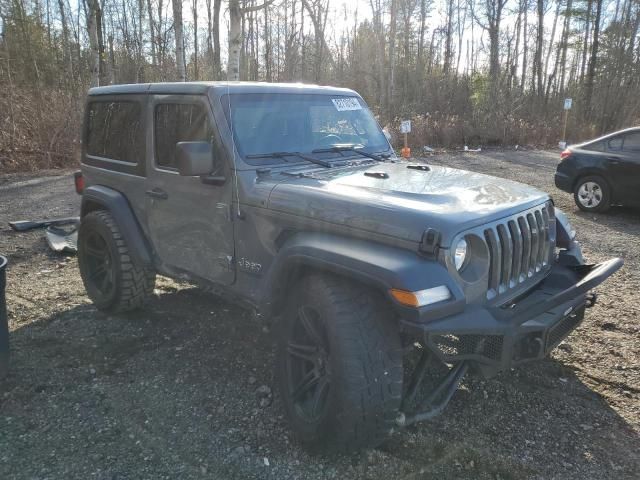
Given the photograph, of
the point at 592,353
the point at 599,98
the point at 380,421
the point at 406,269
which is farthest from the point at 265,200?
the point at 599,98

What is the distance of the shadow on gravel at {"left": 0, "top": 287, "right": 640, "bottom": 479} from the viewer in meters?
2.71

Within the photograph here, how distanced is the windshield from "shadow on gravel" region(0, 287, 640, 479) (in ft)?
5.04

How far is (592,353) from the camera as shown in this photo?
391cm

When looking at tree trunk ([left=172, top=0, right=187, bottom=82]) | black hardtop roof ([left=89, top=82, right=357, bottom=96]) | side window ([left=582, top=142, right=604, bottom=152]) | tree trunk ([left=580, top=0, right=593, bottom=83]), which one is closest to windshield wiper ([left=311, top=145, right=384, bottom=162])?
black hardtop roof ([left=89, top=82, right=357, bottom=96])

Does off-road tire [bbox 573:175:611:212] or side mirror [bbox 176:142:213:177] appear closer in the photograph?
side mirror [bbox 176:142:213:177]

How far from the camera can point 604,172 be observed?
874 cm

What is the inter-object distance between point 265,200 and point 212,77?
24.0m

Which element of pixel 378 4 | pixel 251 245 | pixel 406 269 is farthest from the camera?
pixel 378 4

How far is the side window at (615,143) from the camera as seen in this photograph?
869 cm

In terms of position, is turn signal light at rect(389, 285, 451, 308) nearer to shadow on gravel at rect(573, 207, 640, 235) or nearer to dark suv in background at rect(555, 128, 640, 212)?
shadow on gravel at rect(573, 207, 640, 235)

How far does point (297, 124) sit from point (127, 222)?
1.64 metres

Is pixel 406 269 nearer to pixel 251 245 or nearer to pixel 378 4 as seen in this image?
pixel 251 245

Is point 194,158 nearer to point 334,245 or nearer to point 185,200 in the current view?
point 185,200

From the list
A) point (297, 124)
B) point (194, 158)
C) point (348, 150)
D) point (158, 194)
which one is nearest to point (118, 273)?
point (158, 194)
